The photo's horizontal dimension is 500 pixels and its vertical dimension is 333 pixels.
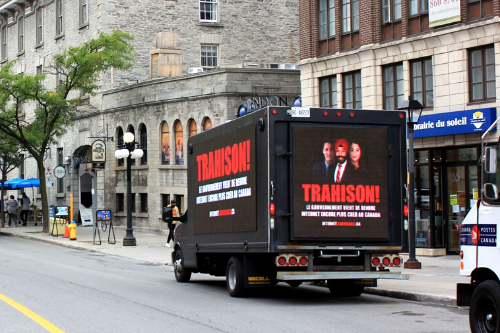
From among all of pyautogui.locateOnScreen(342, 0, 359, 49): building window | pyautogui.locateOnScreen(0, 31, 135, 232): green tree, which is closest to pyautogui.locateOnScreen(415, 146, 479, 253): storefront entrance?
pyautogui.locateOnScreen(342, 0, 359, 49): building window

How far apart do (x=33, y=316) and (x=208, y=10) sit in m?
31.1

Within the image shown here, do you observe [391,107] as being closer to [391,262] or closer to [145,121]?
[391,262]

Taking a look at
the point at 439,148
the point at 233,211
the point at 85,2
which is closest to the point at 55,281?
the point at 233,211

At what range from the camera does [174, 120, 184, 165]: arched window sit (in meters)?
33.3

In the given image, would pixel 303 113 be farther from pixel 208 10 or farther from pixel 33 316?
pixel 208 10

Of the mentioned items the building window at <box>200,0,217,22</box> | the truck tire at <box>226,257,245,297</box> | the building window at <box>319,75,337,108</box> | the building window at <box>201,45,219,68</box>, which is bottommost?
the truck tire at <box>226,257,245,297</box>

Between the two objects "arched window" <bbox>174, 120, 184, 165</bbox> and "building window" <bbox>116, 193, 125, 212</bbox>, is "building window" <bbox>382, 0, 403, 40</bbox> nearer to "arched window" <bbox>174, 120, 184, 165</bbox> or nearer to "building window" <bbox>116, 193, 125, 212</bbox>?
"arched window" <bbox>174, 120, 184, 165</bbox>

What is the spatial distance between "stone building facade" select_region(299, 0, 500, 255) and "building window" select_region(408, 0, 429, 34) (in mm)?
30

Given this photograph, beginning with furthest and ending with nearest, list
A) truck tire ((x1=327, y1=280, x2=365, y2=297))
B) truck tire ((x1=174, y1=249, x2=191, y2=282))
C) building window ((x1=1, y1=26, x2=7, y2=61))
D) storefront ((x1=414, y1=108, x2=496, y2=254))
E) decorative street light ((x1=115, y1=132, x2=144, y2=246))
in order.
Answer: building window ((x1=1, y1=26, x2=7, y2=61))
decorative street light ((x1=115, y1=132, x2=144, y2=246))
storefront ((x1=414, y1=108, x2=496, y2=254))
truck tire ((x1=174, y1=249, x2=191, y2=282))
truck tire ((x1=327, y1=280, x2=365, y2=297))

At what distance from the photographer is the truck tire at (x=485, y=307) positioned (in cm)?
854

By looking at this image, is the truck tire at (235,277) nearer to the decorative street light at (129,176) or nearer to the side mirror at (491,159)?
the side mirror at (491,159)

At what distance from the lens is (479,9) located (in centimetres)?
2081

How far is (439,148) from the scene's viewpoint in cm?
2223

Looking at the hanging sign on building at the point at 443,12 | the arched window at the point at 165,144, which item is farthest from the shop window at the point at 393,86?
the arched window at the point at 165,144
